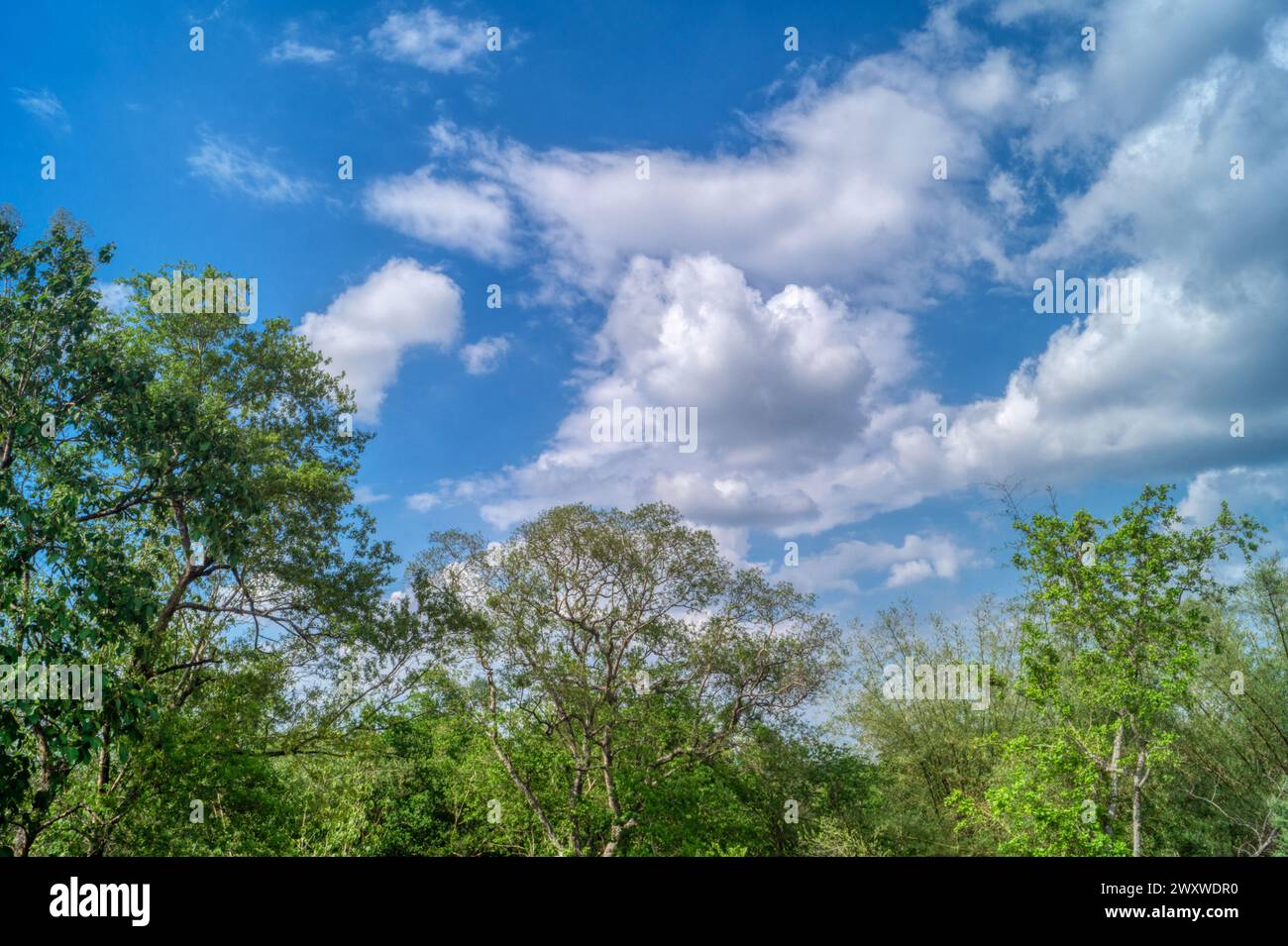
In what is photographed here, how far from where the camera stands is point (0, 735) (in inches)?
366

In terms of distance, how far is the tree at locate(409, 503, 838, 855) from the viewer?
2492cm

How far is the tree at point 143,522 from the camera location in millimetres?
10828

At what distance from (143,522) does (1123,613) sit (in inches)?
698

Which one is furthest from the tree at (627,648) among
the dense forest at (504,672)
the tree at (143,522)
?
the tree at (143,522)

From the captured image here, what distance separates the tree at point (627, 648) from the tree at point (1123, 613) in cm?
850

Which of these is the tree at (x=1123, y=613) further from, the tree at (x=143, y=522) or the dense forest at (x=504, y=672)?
the tree at (x=143, y=522)

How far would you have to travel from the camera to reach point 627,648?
82.4ft

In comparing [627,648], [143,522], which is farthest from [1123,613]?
[143,522]

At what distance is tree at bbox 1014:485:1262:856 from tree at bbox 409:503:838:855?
8504 millimetres

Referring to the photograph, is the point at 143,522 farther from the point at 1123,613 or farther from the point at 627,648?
the point at 1123,613

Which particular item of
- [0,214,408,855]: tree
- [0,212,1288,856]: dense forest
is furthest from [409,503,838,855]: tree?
[0,214,408,855]: tree

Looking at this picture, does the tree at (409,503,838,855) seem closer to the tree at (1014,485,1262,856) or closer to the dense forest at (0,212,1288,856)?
the dense forest at (0,212,1288,856)
